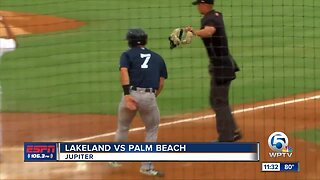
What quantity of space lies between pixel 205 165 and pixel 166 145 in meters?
0.74

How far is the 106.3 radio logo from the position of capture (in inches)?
272

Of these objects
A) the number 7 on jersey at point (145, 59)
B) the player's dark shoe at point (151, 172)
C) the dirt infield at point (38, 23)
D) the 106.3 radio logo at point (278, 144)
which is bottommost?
the player's dark shoe at point (151, 172)

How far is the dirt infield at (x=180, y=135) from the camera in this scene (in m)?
6.70

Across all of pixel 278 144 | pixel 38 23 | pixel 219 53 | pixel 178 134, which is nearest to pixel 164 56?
pixel 38 23

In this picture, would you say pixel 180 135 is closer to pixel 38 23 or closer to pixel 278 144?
pixel 278 144

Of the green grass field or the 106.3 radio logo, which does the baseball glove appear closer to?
the 106.3 radio logo

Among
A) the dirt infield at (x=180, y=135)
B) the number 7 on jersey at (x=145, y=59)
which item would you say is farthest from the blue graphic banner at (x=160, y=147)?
the number 7 on jersey at (x=145, y=59)

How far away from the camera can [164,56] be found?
1218cm

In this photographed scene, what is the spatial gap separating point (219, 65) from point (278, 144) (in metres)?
1.06

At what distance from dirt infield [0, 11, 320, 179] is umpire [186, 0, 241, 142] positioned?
49cm

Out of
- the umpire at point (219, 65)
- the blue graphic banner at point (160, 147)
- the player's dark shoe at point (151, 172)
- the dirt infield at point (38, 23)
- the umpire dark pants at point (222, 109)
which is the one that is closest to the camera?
the blue graphic banner at point (160, 147)

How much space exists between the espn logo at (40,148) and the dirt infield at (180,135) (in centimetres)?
30

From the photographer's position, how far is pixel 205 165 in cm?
693

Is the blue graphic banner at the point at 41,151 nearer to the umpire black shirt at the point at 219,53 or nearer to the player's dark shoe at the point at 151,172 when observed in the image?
the player's dark shoe at the point at 151,172
